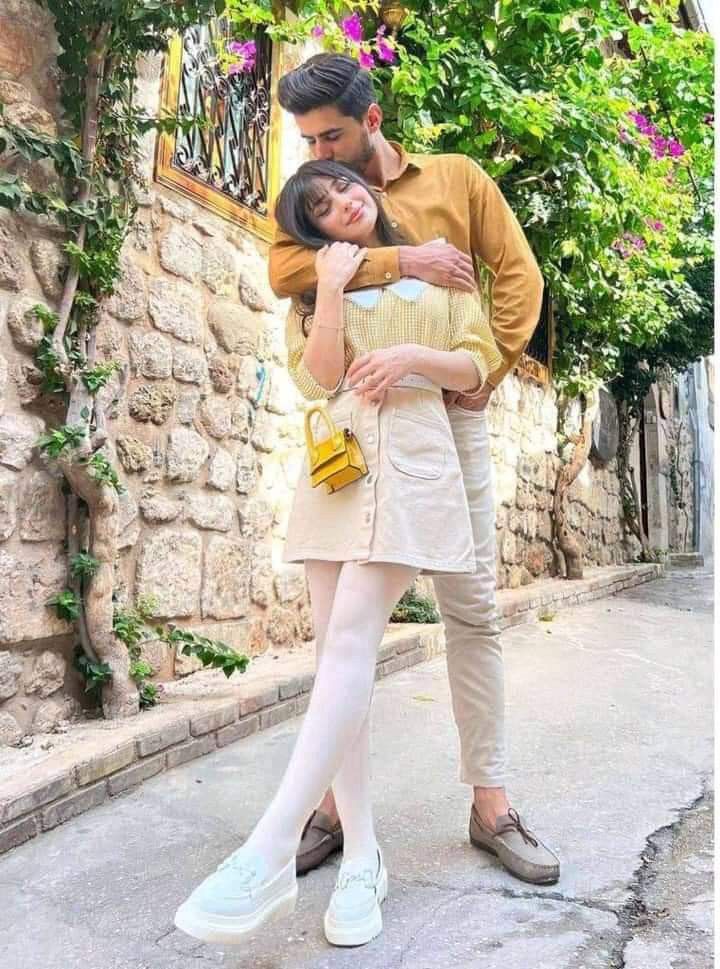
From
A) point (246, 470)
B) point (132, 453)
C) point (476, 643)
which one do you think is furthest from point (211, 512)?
point (476, 643)

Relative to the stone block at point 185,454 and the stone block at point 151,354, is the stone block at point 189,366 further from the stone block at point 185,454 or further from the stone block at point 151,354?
the stone block at point 185,454

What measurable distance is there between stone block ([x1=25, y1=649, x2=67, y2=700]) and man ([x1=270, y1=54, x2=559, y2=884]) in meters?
1.01

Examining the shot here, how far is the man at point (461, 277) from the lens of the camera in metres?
1.42

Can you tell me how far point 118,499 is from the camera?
250cm

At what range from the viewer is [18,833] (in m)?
1.72

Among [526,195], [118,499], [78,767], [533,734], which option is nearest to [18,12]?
[118,499]

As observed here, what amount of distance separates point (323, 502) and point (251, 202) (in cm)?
231

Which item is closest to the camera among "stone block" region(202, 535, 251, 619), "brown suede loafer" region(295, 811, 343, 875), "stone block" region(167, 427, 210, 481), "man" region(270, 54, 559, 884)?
"man" region(270, 54, 559, 884)

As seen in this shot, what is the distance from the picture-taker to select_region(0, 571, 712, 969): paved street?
49.4 inches

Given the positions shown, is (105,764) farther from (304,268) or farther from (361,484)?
(304,268)

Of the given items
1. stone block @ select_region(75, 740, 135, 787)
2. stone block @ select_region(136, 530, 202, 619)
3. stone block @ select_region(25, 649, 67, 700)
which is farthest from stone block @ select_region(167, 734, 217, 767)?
stone block @ select_region(136, 530, 202, 619)

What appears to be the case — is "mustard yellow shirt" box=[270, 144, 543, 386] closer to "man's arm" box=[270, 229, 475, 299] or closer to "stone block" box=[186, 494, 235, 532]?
"man's arm" box=[270, 229, 475, 299]

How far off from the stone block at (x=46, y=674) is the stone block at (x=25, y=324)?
2.84ft

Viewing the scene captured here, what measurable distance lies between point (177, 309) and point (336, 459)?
1.74 metres
